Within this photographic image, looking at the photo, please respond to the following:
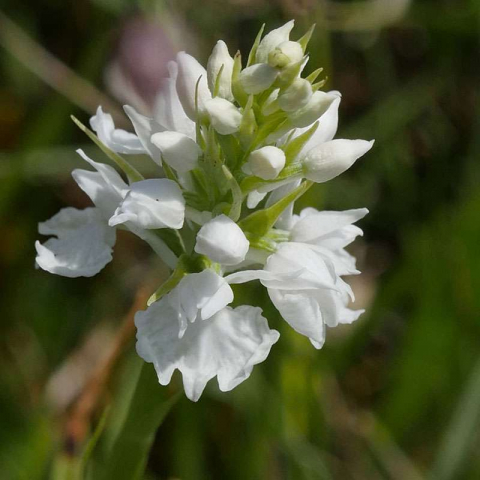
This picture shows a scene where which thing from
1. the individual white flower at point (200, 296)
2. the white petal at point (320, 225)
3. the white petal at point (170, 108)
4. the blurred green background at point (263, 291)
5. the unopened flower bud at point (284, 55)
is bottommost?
the blurred green background at point (263, 291)

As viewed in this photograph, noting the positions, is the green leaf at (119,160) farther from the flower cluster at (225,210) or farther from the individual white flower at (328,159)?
the individual white flower at (328,159)

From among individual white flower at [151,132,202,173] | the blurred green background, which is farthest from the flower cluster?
the blurred green background

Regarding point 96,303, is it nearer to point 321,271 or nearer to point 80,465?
point 80,465

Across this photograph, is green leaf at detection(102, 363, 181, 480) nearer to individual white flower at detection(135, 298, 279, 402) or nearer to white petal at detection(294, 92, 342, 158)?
individual white flower at detection(135, 298, 279, 402)

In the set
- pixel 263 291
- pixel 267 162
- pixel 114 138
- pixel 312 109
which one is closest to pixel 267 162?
pixel 267 162

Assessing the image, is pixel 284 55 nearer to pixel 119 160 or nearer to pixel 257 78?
pixel 257 78

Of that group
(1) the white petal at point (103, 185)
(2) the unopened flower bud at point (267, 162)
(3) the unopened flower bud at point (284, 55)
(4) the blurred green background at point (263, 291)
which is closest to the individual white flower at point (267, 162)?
(2) the unopened flower bud at point (267, 162)
